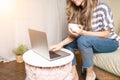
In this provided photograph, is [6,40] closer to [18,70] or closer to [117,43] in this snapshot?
[18,70]

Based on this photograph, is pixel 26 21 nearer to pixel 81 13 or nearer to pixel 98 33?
pixel 81 13

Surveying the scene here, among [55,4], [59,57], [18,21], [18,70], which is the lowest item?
[18,70]

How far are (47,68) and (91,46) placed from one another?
0.45m

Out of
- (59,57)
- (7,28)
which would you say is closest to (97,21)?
(59,57)

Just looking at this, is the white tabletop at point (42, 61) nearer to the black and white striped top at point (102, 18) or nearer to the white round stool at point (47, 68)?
the white round stool at point (47, 68)

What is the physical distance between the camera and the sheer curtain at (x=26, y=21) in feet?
7.16

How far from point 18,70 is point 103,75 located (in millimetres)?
891

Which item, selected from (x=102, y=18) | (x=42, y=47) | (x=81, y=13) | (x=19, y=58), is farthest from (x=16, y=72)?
(x=102, y=18)

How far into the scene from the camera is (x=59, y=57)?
136 centimetres

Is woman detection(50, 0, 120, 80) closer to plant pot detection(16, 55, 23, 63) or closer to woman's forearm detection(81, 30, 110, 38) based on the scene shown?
woman's forearm detection(81, 30, 110, 38)

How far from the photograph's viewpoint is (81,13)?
5.45 ft

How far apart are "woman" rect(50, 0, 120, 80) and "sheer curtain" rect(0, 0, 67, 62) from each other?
747 millimetres

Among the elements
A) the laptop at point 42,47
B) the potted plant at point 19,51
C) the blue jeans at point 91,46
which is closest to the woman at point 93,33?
the blue jeans at point 91,46

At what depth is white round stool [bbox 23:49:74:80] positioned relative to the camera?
1287 millimetres
